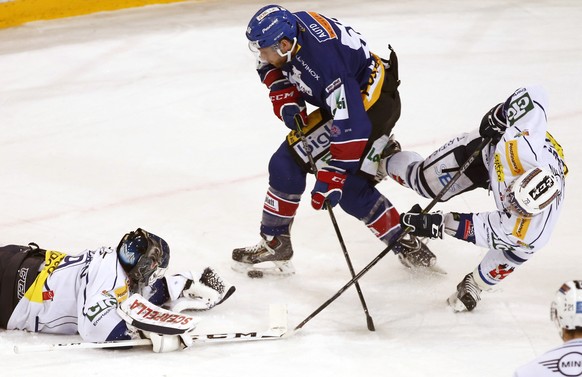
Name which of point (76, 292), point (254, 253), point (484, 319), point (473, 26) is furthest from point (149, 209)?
point (473, 26)

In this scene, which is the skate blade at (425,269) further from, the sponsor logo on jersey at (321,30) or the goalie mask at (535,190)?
the sponsor logo on jersey at (321,30)

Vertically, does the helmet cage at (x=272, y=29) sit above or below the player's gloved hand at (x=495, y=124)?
above

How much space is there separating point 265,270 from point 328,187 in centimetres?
67


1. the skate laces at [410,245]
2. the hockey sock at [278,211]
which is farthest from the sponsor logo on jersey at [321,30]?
the skate laces at [410,245]

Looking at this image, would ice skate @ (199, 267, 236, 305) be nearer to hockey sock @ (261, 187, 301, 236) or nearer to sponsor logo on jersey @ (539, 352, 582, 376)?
hockey sock @ (261, 187, 301, 236)

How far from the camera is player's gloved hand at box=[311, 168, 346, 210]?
3.65 meters

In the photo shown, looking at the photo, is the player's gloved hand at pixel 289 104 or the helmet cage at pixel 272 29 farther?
Answer: the player's gloved hand at pixel 289 104

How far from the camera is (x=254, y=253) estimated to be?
4.14 meters

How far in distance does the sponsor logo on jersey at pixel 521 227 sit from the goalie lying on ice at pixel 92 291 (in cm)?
123

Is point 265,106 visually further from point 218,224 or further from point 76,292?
point 76,292

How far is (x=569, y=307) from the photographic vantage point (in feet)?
7.34

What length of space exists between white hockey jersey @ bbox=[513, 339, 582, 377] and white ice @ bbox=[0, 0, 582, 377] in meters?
1.10

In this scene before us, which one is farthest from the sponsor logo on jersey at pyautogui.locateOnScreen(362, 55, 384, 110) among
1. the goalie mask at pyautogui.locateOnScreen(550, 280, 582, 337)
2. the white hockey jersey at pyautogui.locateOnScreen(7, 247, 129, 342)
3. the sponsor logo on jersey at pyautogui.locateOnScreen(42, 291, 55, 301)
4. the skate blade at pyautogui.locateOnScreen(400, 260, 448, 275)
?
the goalie mask at pyautogui.locateOnScreen(550, 280, 582, 337)

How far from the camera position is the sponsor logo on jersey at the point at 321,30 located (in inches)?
143
